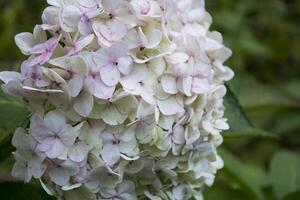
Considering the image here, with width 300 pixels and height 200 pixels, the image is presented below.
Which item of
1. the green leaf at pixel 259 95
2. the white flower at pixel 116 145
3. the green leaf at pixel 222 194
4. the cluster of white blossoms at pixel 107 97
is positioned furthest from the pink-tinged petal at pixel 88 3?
the green leaf at pixel 259 95

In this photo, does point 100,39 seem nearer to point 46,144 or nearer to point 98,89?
point 98,89

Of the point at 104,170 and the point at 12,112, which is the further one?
the point at 12,112

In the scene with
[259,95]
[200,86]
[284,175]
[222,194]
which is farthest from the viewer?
[259,95]

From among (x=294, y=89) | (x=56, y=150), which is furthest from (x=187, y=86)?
(x=294, y=89)

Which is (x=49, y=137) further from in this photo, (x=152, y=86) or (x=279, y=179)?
(x=279, y=179)

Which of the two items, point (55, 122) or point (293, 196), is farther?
point (293, 196)

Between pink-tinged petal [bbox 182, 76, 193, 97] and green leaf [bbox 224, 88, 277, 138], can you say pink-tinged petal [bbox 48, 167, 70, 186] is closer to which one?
pink-tinged petal [bbox 182, 76, 193, 97]

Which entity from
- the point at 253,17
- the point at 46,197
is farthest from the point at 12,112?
the point at 253,17
